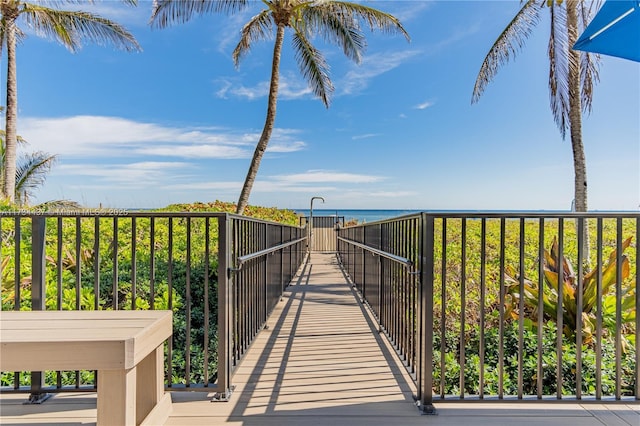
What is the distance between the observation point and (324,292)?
16.6 ft

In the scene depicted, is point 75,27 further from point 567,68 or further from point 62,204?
point 567,68

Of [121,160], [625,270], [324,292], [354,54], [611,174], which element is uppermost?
[354,54]

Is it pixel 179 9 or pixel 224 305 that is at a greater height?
pixel 179 9

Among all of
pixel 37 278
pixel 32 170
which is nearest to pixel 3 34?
pixel 32 170

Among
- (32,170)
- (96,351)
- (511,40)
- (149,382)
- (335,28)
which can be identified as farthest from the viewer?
(32,170)

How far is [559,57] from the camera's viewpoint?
6270mm

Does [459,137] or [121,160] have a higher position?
[459,137]

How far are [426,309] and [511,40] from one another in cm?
776

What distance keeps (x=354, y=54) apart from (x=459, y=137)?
39.1ft

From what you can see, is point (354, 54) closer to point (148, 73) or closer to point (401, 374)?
point (148, 73)

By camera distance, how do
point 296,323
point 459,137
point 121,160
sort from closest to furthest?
point 296,323
point 121,160
point 459,137

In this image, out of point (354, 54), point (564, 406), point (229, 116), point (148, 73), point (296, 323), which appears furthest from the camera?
point (229, 116)

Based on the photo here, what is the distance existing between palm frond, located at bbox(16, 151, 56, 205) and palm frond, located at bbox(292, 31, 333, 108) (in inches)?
433

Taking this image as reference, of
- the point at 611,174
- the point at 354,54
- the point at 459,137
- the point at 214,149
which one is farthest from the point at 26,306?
the point at 459,137
